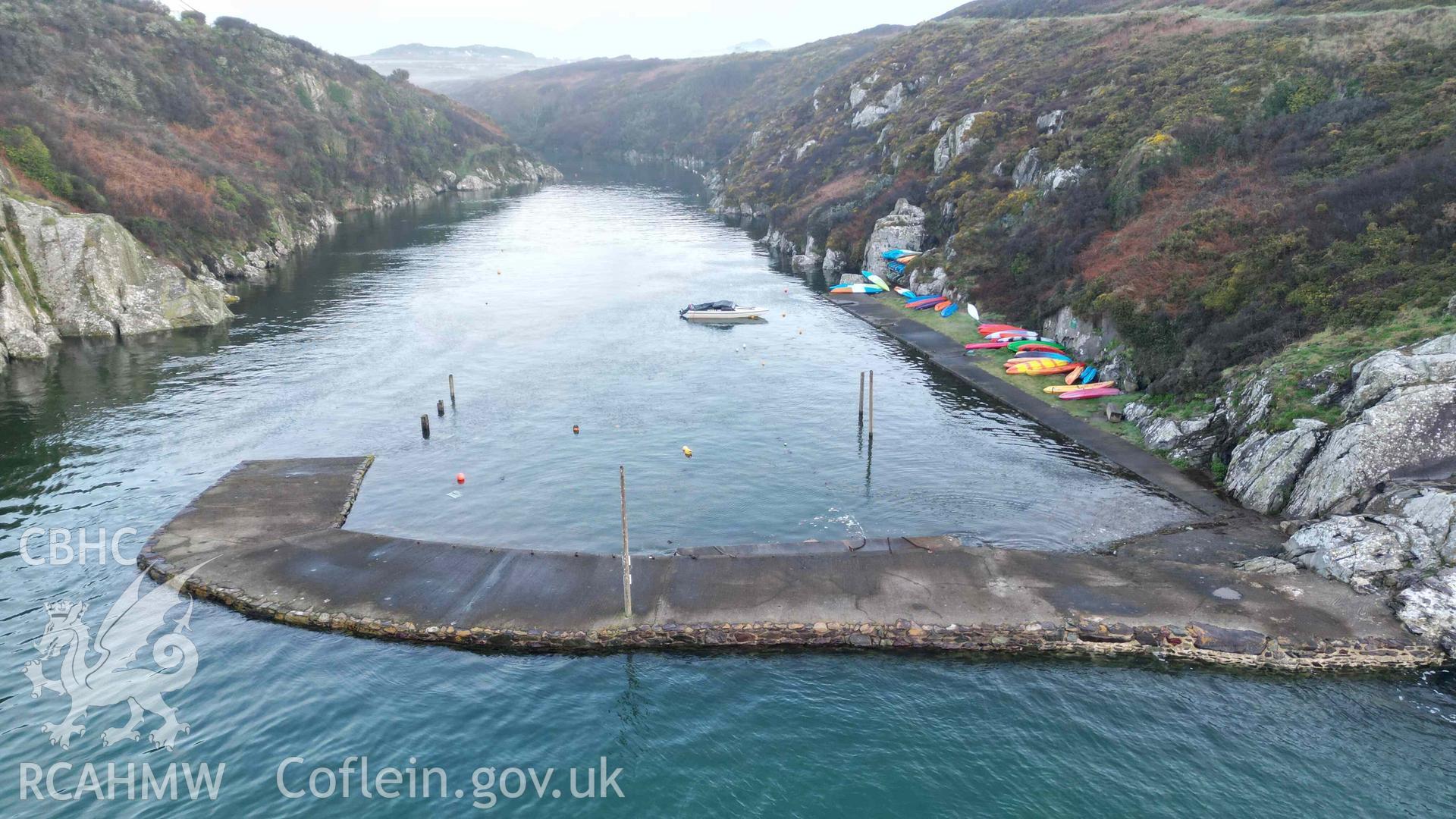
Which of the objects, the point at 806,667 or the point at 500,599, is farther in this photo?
the point at 500,599

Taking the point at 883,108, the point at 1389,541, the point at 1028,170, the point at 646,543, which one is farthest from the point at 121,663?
the point at 883,108

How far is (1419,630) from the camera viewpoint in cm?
2702

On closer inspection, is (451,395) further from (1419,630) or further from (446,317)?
(1419,630)

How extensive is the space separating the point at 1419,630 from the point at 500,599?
105ft

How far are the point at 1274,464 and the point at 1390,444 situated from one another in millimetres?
4558

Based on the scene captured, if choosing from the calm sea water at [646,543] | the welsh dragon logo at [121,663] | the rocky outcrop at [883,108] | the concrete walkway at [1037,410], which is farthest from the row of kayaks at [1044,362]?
the rocky outcrop at [883,108]

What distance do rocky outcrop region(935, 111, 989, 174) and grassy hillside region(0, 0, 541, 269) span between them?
280 feet

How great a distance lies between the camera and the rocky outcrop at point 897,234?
9119 cm

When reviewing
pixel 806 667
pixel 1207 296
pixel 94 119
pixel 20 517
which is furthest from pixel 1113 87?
pixel 94 119

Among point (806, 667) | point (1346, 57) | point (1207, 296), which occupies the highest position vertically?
point (1346, 57)

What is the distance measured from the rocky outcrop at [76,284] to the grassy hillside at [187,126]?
42.6 ft

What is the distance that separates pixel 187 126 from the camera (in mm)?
123312

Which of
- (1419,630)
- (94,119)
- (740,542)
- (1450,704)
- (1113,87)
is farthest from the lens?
(94,119)

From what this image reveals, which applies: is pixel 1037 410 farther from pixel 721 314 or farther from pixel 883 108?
pixel 883 108
